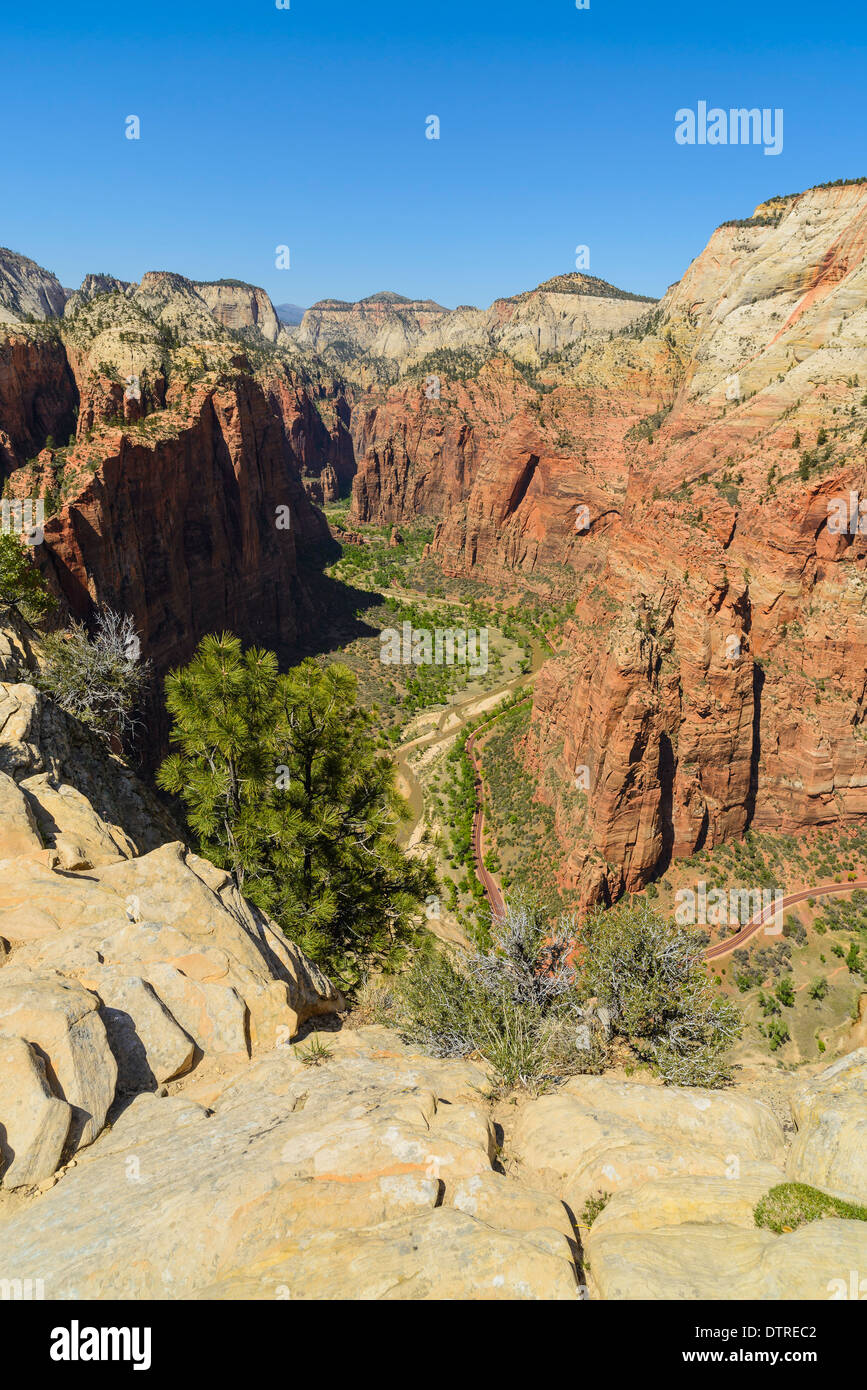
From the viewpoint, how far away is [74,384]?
6488 cm

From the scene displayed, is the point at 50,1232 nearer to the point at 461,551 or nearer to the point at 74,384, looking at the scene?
the point at 74,384

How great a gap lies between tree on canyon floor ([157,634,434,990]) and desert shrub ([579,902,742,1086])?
644 centimetres

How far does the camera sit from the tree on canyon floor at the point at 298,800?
18609 millimetres

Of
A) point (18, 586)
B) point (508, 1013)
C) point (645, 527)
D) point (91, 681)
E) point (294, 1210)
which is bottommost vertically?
point (508, 1013)

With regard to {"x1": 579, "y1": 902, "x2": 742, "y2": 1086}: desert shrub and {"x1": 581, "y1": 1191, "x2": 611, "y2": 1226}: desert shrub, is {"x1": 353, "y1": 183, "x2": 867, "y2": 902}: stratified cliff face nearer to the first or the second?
{"x1": 579, "y1": 902, "x2": 742, "y2": 1086}: desert shrub

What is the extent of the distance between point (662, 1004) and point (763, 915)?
80.2 feet

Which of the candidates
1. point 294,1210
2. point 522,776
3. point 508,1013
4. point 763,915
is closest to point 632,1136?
point 508,1013

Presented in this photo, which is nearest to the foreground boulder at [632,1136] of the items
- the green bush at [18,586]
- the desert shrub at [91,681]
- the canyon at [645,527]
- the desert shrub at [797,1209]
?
the desert shrub at [797,1209]

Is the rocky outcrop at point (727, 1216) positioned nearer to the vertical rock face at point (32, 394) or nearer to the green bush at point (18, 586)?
the green bush at point (18, 586)

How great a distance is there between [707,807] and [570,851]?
360 inches

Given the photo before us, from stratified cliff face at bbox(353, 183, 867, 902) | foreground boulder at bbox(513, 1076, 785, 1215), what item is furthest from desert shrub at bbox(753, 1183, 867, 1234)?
stratified cliff face at bbox(353, 183, 867, 902)

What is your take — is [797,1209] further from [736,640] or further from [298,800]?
[736,640]

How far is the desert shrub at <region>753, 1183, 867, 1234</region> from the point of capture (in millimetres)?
7035

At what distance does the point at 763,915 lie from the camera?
37.0 meters
